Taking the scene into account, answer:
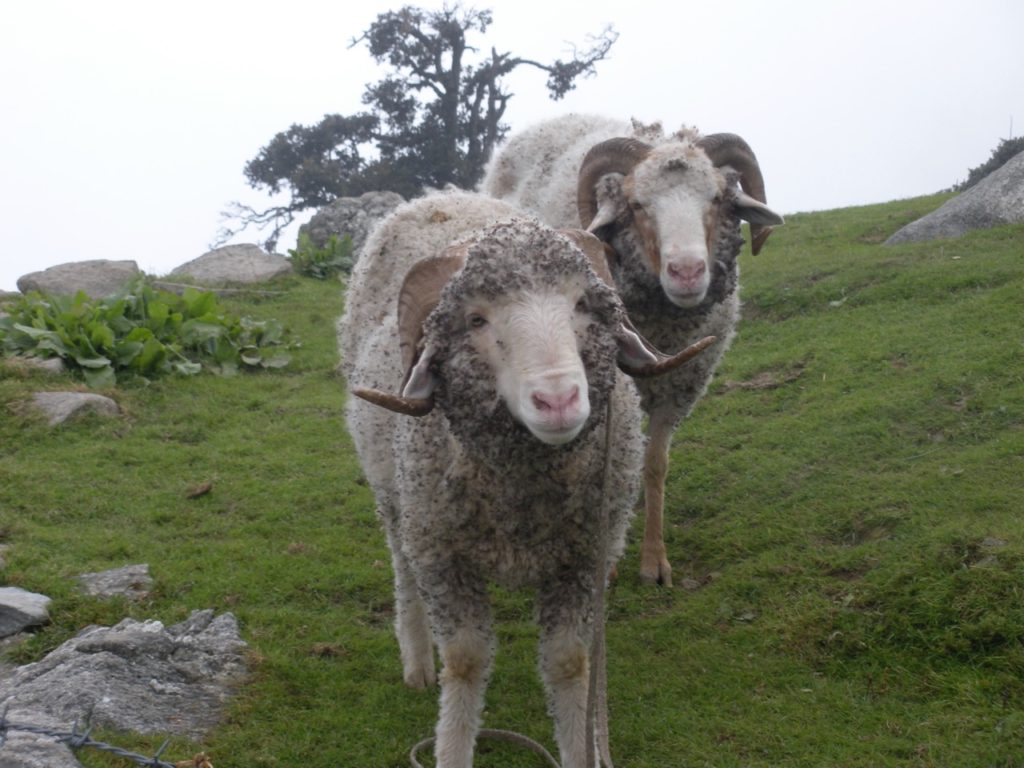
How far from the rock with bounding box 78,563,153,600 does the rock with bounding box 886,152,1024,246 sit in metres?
9.21

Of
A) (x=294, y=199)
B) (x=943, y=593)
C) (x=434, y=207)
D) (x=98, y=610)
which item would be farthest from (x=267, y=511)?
(x=294, y=199)

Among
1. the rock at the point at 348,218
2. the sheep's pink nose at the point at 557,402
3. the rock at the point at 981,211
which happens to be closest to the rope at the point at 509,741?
the sheep's pink nose at the point at 557,402

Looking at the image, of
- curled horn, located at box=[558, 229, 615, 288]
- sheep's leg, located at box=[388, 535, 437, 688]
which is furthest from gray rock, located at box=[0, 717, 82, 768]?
curled horn, located at box=[558, 229, 615, 288]

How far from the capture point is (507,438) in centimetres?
306

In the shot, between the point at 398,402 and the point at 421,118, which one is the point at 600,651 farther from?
the point at 421,118

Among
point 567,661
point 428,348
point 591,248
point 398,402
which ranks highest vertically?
point 591,248

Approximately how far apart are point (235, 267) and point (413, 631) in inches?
427

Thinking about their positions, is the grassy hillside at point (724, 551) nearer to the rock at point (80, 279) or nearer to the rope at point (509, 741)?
the rope at point (509, 741)

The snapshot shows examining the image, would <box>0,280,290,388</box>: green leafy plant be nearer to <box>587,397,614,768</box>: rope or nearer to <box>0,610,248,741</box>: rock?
<box>0,610,248,741</box>: rock

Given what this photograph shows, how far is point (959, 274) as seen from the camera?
9328 millimetres

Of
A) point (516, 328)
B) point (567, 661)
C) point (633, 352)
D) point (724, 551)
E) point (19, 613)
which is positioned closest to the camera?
point (516, 328)

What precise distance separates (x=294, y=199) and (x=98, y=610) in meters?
20.0

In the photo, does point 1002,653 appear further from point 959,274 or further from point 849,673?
point 959,274

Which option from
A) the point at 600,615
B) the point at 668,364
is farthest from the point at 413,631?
the point at 668,364
